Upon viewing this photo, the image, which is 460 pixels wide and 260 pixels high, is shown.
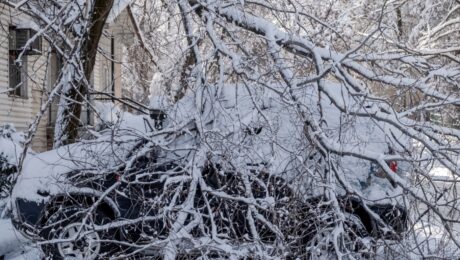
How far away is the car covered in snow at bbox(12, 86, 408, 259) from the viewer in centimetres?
475

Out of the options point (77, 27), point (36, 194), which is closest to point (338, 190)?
point (36, 194)

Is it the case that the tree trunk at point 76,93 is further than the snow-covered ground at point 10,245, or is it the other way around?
the tree trunk at point 76,93

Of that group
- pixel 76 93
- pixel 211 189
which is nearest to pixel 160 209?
pixel 211 189

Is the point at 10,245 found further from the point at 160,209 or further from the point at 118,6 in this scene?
the point at 118,6

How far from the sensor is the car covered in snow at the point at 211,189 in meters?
4.75

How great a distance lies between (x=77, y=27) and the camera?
7293 mm

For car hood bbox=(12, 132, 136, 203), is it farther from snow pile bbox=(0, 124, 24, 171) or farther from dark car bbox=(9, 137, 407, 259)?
snow pile bbox=(0, 124, 24, 171)

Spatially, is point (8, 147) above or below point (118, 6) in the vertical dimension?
below

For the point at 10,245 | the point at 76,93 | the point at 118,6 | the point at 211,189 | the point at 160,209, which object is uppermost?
the point at 118,6

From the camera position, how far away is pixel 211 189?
15.8ft

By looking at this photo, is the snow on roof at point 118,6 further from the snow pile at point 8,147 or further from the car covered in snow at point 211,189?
the car covered in snow at point 211,189

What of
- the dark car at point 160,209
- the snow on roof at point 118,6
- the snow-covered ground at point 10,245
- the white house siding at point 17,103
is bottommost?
the snow-covered ground at point 10,245

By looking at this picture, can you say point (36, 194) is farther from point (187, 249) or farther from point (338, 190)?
point (338, 190)

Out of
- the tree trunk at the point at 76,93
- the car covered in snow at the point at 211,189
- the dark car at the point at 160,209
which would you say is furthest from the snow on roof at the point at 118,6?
the dark car at the point at 160,209
